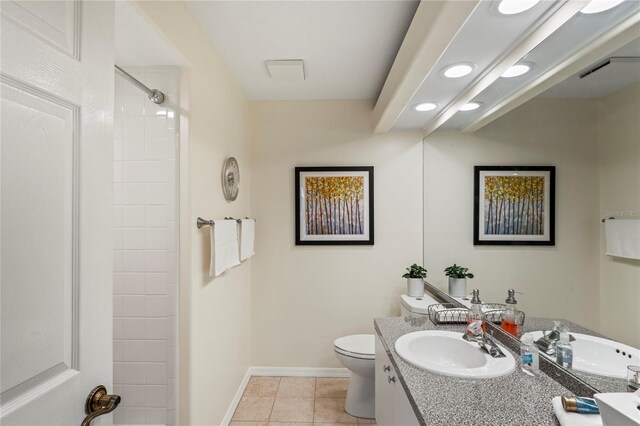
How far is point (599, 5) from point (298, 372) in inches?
121

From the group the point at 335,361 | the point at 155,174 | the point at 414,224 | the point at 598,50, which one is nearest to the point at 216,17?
the point at 155,174

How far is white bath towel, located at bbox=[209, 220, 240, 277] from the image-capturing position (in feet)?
6.12

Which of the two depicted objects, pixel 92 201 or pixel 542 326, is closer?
pixel 92 201

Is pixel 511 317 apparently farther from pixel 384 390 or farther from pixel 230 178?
pixel 230 178

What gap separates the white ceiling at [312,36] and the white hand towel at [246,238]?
1.13m

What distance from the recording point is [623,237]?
1012mm

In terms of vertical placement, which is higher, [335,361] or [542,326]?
[542,326]

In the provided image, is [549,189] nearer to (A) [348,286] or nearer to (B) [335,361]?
(A) [348,286]

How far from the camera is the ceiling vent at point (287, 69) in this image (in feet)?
7.33

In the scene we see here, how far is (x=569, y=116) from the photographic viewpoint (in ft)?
4.05

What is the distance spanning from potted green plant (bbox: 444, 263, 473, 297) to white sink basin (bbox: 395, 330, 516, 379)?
53 centimetres

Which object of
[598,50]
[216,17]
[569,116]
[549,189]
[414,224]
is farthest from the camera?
[414,224]

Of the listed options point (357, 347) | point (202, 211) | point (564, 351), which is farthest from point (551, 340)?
point (202, 211)

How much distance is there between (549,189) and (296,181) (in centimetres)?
200
